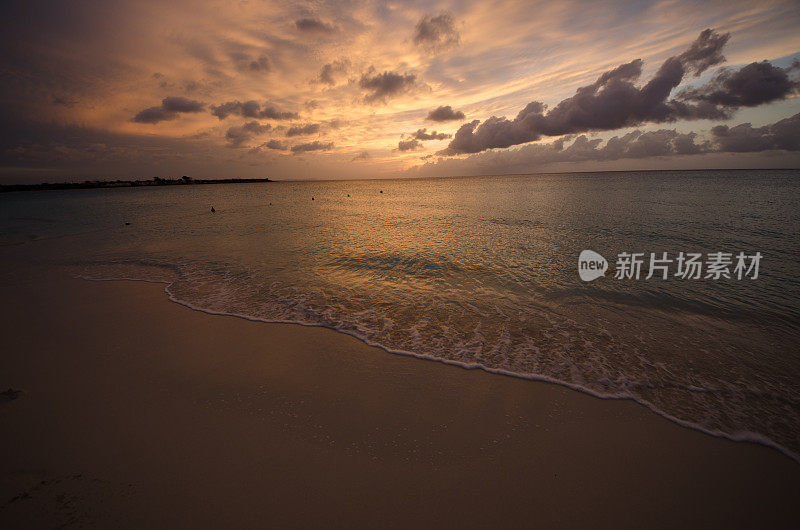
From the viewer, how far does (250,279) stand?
492 inches

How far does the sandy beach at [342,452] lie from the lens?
3.53 meters

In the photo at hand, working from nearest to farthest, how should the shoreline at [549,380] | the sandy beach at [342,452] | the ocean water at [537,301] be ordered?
the sandy beach at [342,452]
the shoreline at [549,380]
the ocean water at [537,301]

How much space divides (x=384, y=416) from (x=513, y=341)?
4.13 metres

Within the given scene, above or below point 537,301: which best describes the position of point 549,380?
below

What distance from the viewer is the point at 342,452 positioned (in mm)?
4273

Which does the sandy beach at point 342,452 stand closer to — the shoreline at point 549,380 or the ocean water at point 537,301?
the shoreline at point 549,380

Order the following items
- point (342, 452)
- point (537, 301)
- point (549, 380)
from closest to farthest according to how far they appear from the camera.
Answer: point (342, 452)
point (549, 380)
point (537, 301)

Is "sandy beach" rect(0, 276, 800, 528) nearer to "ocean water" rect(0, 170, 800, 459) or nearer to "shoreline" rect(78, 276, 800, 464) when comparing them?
"shoreline" rect(78, 276, 800, 464)

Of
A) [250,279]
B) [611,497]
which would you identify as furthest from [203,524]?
[250,279]

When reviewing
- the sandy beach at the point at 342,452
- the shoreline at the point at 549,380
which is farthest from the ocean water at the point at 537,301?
the sandy beach at the point at 342,452

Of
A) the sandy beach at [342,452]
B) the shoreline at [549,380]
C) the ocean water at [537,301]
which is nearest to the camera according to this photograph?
the sandy beach at [342,452]

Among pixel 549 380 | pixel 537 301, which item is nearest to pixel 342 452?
pixel 549 380

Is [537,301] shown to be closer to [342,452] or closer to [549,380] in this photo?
[549,380]

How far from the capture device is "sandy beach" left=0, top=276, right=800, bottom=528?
353cm
